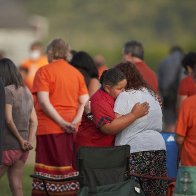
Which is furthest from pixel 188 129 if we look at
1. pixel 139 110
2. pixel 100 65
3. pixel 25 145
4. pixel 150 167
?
pixel 100 65

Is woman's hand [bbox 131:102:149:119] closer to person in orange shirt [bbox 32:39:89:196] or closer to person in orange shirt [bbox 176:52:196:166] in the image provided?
person in orange shirt [bbox 176:52:196:166]

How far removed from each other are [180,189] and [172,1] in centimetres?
7609

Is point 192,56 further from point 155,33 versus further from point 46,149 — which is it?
point 155,33

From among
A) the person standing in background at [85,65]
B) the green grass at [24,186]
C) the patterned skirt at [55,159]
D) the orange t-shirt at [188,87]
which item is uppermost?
the person standing in background at [85,65]

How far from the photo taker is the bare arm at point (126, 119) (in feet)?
30.9

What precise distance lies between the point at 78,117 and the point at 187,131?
2758 millimetres

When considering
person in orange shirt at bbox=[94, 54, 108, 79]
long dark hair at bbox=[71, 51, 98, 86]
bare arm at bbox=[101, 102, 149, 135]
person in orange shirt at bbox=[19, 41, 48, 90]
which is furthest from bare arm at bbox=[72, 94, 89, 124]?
person in orange shirt at bbox=[19, 41, 48, 90]

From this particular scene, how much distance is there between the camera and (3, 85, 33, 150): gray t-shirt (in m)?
10.5

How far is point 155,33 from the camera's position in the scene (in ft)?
267

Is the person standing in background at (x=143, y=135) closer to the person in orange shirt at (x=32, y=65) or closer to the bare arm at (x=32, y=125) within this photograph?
the bare arm at (x=32, y=125)

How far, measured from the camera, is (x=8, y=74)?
10.5 meters

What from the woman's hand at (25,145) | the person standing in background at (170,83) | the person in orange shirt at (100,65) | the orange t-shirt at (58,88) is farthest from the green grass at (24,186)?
the person standing in background at (170,83)

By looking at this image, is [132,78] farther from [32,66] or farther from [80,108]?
[32,66]

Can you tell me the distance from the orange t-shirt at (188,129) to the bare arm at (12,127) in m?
1.83
